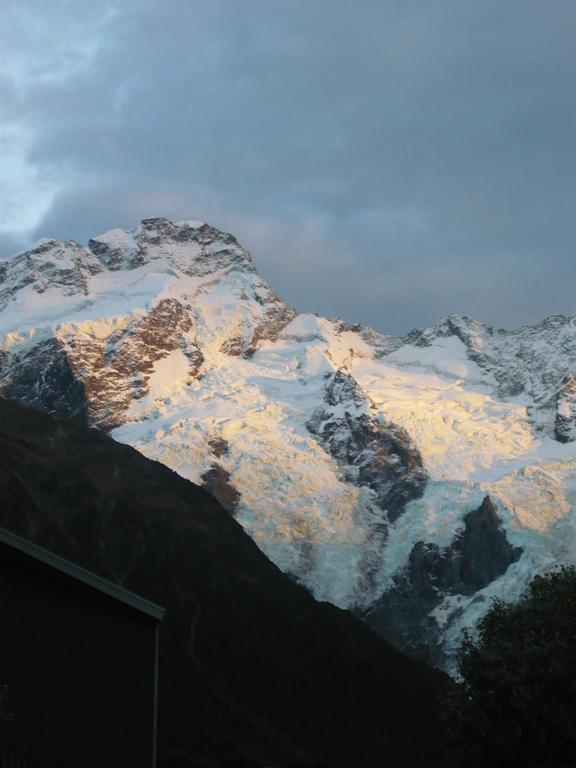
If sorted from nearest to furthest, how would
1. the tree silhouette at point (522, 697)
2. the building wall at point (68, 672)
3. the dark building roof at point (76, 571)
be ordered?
the dark building roof at point (76, 571) → the building wall at point (68, 672) → the tree silhouette at point (522, 697)

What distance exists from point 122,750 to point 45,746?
5.49 meters

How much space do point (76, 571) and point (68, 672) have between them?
2809 mm

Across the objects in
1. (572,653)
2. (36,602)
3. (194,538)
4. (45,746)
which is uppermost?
(194,538)

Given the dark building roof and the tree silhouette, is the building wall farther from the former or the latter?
the tree silhouette

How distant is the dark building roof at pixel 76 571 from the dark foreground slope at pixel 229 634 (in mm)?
89145

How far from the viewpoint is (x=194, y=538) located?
188625 mm

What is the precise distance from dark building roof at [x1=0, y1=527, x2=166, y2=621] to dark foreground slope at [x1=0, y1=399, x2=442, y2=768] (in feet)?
292

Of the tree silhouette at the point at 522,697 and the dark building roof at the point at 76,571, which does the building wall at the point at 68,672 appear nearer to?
the dark building roof at the point at 76,571

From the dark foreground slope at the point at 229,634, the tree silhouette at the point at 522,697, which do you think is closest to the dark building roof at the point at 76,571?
the tree silhouette at the point at 522,697

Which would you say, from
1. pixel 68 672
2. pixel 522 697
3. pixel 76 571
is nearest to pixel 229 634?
pixel 522 697

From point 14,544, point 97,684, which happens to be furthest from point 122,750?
point 14,544

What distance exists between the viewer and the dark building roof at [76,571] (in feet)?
109

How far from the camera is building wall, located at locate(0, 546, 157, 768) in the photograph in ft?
111

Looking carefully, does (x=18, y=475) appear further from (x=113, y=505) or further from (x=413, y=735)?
(x=413, y=735)
